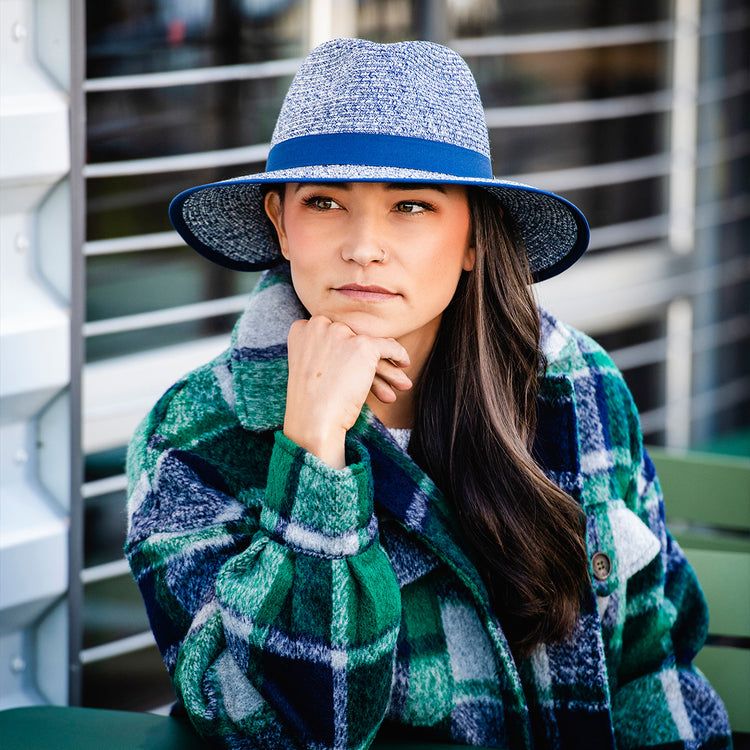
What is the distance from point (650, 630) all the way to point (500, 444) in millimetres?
486

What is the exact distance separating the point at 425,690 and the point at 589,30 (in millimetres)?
3341

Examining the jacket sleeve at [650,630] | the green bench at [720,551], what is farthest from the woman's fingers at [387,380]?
the green bench at [720,551]

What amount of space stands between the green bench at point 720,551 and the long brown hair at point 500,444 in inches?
20.9

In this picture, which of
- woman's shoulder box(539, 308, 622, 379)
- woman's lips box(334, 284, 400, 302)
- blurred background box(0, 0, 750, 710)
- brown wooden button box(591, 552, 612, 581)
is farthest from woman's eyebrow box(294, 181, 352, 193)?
brown wooden button box(591, 552, 612, 581)

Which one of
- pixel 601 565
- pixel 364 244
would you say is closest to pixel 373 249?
pixel 364 244

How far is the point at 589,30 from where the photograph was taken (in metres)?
4.29

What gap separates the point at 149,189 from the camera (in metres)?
2.68

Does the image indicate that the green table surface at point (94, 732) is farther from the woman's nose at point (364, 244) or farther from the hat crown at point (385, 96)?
the hat crown at point (385, 96)

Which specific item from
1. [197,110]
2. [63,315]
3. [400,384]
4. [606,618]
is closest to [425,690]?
[606,618]

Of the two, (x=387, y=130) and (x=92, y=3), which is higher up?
(x=92, y=3)

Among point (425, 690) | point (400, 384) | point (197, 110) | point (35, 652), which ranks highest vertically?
point (197, 110)

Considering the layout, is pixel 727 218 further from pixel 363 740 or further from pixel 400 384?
pixel 363 740

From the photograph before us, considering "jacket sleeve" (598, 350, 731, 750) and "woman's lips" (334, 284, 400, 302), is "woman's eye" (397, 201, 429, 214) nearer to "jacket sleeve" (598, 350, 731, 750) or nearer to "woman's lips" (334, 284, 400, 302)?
"woman's lips" (334, 284, 400, 302)

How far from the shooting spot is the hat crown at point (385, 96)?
1639 mm
